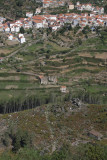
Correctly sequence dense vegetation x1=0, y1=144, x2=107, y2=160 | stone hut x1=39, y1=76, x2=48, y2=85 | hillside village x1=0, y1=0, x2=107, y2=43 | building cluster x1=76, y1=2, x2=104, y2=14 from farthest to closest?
1. building cluster x1=76, y1=2, x2=104, y2=14
2. hillside village x1=0, y1=0, x2=107, y2=43
3. stone hut x1=39, y1=76, x2=48, y2=85
4. dense vegetation x1=0, y1=144, x2=107, y2=160

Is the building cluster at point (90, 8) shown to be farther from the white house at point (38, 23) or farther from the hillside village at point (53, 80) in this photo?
the white house at point (38, 23)

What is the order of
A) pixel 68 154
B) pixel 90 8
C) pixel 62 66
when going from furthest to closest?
pixel 90 8 → pixel 62 66 → pixel 68 154

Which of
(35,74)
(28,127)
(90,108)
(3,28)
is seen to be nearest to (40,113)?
(28,127)

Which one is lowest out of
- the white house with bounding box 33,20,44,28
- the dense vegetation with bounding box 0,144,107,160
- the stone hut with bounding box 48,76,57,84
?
the dense vegetation with bounding box 0,144,107,160

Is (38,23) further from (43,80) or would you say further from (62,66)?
(43,80)

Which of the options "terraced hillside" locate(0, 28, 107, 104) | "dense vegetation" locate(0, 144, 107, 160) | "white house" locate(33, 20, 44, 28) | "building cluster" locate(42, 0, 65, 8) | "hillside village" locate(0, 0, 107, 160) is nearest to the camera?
"dense vegetation" locate(0, 144, 107, 160)

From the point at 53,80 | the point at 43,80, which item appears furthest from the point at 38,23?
the point at 43,80

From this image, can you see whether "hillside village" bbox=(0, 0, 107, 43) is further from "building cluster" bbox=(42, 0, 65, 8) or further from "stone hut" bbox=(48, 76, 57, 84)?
"stone hut" bbox=(48, 76, 57, 84)

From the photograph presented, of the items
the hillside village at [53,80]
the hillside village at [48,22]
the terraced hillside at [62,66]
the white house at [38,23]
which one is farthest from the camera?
the white house at [38,23]

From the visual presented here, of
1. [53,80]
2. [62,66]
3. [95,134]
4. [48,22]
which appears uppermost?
[48,22]

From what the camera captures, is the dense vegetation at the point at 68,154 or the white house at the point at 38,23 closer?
the dense vegetation at the point at 68,154

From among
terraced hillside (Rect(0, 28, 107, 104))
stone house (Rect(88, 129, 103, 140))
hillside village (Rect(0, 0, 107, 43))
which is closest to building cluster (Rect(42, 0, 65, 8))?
hillside village (Rect(0, 0, 107, 43))

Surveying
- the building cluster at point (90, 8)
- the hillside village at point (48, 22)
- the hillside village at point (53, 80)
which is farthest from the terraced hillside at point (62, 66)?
the building cluster at point (90, 8)
